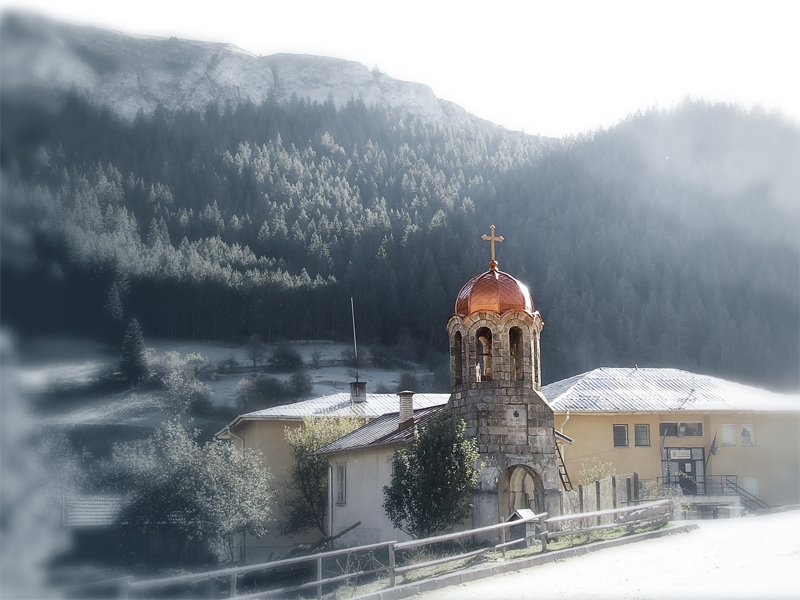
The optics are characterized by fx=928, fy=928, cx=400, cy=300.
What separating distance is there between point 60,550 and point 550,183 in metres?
143

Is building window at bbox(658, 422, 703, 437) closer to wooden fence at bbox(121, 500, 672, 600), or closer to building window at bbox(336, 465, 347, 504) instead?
building window at bbox(336, 465, 347, 504)

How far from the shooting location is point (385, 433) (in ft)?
124

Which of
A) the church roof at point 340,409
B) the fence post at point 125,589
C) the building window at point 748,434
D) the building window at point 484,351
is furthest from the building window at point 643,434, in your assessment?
the fence post at point 125,589

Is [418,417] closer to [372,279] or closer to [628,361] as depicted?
[628,361]

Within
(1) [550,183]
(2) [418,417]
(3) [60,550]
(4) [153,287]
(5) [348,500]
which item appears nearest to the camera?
(3) [60,550]

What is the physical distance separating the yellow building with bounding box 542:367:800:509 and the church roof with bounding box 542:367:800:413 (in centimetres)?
7

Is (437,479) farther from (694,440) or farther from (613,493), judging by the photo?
(694,440)

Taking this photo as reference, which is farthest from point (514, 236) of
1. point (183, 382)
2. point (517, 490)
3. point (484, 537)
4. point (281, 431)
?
point (484, 537)

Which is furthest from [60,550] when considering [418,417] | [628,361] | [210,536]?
[628,361]

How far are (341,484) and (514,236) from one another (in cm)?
9203

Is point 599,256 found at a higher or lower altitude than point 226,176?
lower

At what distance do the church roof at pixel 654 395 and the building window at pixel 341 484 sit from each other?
1029cm

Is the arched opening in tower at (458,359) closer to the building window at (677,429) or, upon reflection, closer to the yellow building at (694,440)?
the yellow building at (694,440)

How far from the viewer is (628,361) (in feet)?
346
